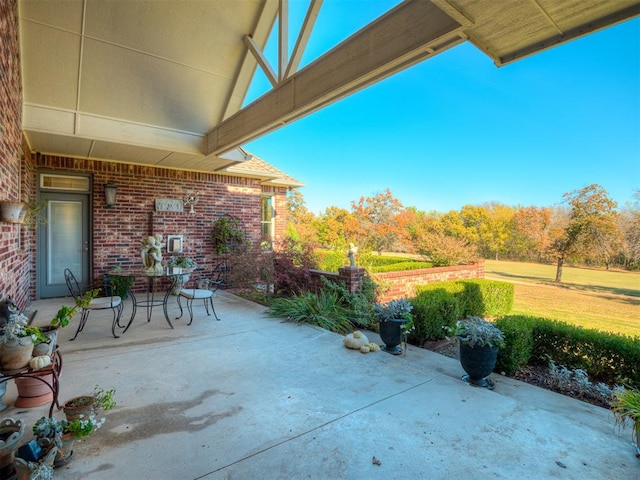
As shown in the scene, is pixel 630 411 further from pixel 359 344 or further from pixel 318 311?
pixel 318 311

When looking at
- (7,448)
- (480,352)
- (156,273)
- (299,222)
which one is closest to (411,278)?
(480,352)

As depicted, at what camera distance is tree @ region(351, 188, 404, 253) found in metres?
15.4

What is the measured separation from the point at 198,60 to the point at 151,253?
3.21 metres

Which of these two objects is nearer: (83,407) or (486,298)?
(83,407)

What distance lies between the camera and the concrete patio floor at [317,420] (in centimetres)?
203

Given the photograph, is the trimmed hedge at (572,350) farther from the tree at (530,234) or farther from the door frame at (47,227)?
the tree at (530,234)

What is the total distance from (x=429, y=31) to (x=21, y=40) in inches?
203

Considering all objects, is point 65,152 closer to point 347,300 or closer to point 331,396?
point 347,300

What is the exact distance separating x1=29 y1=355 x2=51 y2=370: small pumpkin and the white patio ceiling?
369 cm

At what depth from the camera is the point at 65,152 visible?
6.60 meters

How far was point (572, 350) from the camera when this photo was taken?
379cm

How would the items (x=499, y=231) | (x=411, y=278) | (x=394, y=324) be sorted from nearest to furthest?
(x=394, y=324), (x=411, y=278), (x=499, y=231)

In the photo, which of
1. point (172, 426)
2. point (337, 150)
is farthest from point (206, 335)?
point (337, 150)

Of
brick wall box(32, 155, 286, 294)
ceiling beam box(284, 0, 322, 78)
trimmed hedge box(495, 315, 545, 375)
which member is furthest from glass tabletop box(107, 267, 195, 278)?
trimmed hedge box(495, 315, 545, 375)
